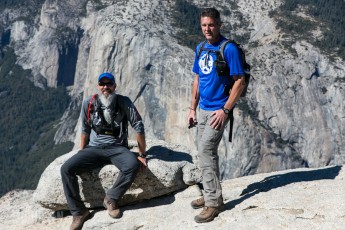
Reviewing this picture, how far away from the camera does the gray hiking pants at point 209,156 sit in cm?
1214

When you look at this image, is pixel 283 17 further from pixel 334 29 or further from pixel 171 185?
pixel 171 185

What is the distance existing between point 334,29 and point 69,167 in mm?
176246

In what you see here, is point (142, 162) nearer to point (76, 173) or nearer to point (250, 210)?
point (76, 173)

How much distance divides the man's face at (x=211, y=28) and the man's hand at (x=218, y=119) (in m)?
1.84

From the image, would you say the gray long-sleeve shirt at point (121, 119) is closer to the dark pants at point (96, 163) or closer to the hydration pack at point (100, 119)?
the hydration pack at point (100, 119)

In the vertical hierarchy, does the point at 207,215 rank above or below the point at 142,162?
below

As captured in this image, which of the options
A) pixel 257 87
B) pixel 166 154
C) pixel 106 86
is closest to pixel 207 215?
pixel 166 154

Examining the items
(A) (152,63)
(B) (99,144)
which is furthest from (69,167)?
(A) (152,63)

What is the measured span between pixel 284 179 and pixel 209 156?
4.48 meters

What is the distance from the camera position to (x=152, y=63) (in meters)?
158

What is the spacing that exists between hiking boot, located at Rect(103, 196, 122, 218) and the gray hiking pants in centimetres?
310

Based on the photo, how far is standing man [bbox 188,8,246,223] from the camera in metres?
11.6

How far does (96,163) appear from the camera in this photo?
1432cm

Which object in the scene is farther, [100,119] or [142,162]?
[142,162]
